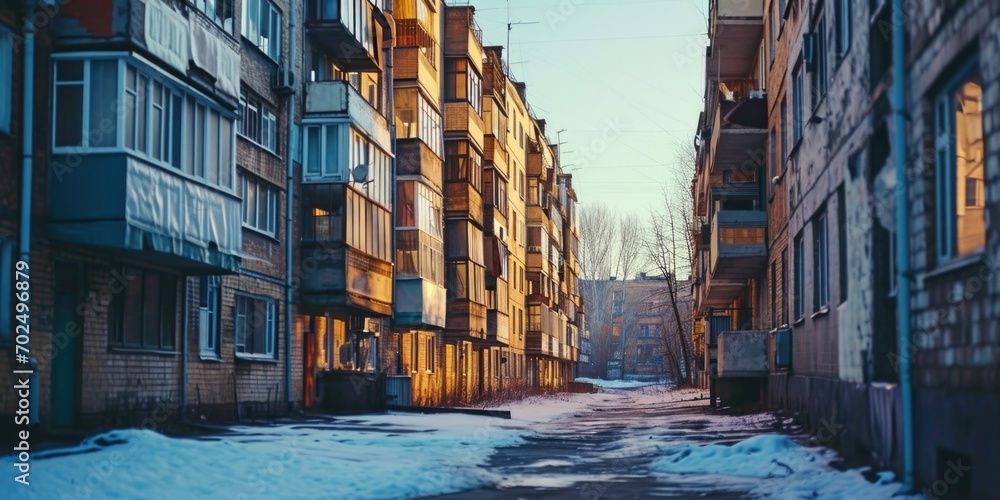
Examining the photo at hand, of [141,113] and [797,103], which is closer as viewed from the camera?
[141,113]

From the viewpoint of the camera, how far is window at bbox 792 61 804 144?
64.6ft

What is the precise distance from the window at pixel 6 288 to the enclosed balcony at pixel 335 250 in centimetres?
1126

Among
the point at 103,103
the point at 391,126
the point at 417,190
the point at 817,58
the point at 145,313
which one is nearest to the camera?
the point at 103,103

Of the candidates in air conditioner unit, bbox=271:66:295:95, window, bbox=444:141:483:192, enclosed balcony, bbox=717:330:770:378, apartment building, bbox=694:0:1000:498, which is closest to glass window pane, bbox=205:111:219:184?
air conditioner unit, bbox=271:66:295:95

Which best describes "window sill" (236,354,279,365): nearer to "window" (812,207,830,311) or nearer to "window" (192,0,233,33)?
"window" (192,0,233,33)

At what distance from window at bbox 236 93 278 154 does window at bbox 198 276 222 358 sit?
3153 millimetres

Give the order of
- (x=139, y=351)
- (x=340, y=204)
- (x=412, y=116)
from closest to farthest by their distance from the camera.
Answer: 1. (x=139, y=351)
2. (x=340, y=204)
3. (x=412, y=116)

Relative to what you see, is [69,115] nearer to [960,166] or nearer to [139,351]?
[139,351]

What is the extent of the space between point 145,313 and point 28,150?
428 cm

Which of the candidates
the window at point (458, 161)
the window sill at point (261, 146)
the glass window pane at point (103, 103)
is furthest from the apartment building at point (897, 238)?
the window at point (458, 161)

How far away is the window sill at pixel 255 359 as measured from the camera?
22091 mm

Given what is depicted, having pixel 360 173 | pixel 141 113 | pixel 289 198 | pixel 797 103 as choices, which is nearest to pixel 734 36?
pixel 797 103

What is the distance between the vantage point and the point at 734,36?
29.5 metres

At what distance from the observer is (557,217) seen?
69625 millimetres
